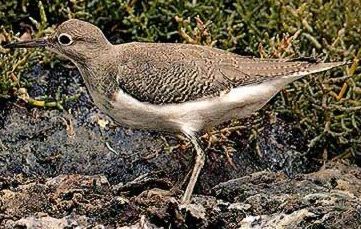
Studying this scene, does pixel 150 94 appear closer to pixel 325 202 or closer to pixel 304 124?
pixel 325 202

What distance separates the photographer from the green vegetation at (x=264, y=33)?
600 cm

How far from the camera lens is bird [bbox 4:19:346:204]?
4559mm

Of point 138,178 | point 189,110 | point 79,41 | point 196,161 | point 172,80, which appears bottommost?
point 138,178

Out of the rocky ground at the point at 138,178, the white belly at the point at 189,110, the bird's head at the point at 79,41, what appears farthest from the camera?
the bird's head at the point at 79,41

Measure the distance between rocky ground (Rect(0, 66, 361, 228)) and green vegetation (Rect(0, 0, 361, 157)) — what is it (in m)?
0.21

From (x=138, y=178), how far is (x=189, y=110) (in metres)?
0.65

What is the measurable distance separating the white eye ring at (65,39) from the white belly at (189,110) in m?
0.49

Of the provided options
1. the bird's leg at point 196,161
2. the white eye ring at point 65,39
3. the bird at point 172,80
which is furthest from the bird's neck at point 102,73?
the bird's leg at point 196,161

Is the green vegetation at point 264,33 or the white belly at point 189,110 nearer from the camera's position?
the white belly at point 189,110

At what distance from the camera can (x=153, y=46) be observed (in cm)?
478

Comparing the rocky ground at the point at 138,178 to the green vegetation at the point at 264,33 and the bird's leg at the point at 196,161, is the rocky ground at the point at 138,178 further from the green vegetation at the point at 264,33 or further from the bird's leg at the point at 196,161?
the green vegetation at the point at 264,33

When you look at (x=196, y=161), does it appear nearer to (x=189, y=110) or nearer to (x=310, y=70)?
(x=189, y=110)

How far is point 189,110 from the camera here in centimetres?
459

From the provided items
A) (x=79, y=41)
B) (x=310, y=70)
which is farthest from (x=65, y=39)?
(x=310, y=70)
